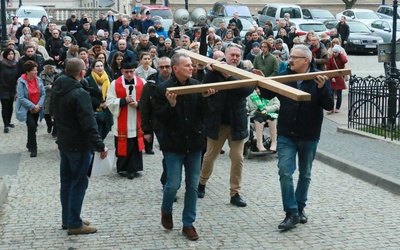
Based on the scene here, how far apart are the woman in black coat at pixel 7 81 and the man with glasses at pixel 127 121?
4875mm

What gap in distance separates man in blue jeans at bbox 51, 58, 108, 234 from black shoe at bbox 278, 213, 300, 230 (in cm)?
201

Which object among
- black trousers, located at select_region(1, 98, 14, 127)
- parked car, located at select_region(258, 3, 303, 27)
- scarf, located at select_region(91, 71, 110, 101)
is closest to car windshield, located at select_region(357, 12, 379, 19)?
parked car, located at select_region(258, 3, 303, 27)

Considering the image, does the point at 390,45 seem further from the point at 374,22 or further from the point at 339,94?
the point at 374,22

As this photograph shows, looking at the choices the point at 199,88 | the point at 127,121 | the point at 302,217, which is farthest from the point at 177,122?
the point at 127,121

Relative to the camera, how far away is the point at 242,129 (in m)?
9.72

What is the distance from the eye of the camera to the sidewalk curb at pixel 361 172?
10.7m

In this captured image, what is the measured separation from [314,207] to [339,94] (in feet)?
29.8

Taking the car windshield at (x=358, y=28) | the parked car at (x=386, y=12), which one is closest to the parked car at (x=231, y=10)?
the car windshield at (x=358, y=28)

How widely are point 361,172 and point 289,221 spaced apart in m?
3.25

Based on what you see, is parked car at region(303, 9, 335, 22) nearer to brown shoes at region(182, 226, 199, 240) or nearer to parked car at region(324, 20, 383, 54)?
parked car at region(324, 20, 383, 54)

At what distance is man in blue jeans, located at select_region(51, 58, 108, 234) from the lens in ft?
27.3

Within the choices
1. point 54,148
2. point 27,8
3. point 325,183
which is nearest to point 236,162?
point 325,183

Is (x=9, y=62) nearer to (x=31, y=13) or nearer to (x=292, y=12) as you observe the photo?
(x=31, y=13)

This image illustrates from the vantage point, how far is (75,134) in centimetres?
838
